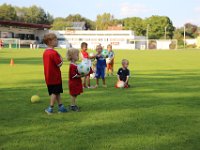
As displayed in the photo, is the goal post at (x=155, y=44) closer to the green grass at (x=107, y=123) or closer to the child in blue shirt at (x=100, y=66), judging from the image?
the child in blue shirt at (x=100, y=66)

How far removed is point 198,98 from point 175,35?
409 ft

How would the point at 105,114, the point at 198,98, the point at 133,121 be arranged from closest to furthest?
the point at 133,121 → the point at 105,114 → the point at 198,98

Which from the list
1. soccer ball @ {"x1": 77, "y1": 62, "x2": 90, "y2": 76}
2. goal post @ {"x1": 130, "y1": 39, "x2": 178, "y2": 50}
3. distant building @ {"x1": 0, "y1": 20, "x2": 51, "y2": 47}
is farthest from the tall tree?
soccer ball @ {"x1": 77, "y1": 62, "x2": 90, "y2": 76}

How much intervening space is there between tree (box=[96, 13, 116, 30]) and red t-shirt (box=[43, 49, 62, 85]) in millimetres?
137203

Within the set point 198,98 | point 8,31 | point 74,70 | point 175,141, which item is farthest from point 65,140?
point 8,31

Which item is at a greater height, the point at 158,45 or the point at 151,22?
the point at 151,22

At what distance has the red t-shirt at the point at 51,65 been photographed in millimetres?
7812

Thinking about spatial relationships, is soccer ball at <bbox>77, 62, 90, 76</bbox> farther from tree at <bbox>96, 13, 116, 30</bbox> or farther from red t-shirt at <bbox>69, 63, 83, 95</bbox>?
tree at <bbox>96, 13, 116, 30</bbox>

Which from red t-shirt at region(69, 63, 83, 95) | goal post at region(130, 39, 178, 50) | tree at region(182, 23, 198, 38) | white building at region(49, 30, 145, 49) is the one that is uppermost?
tree at region(182, 23, 198, 38)

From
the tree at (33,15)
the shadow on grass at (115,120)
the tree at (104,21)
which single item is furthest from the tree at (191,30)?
the shadow on grass at (115,120)

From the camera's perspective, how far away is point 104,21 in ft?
483

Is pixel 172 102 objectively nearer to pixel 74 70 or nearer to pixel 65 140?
pixel 74 70

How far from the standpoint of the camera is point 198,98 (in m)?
9.98

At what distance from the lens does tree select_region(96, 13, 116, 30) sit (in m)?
146
